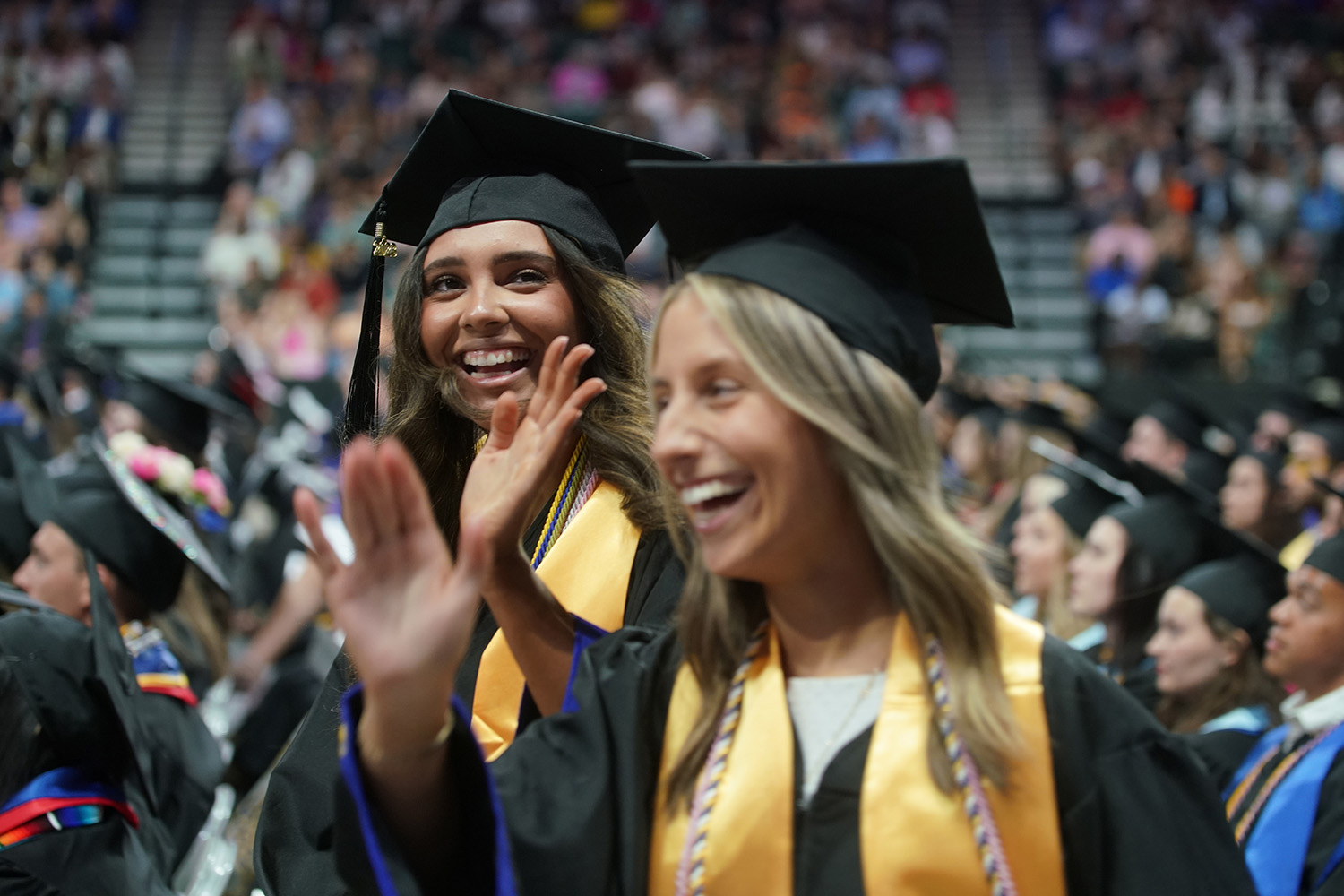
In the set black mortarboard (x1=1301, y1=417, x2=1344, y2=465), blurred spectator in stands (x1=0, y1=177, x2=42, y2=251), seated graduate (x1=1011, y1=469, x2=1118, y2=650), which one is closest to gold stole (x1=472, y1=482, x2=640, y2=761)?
seated graduate (x1=1011, y1=469, x2=1118, y2=650)

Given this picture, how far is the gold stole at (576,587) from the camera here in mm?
2238

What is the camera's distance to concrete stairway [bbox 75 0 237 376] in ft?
49.6

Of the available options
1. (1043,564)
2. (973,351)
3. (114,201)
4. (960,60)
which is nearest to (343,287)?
(114,201)

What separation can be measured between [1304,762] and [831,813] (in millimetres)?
1965

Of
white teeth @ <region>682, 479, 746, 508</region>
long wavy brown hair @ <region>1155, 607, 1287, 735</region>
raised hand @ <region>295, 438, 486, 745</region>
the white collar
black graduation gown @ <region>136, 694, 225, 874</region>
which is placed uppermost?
white teeth @ <region>682, 479, 746, 508</region>

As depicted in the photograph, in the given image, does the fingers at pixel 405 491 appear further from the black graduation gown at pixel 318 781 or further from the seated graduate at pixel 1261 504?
the seated graduate at pixel 1261 504

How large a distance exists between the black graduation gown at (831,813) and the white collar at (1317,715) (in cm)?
195

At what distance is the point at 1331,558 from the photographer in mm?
3596

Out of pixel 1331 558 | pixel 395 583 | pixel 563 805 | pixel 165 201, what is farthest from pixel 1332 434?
pixel 165 201

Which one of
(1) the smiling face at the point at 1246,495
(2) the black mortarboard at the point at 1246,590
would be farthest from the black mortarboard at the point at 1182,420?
(2) the black mortarboard at the point at 1246,590

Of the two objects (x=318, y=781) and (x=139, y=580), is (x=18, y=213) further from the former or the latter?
(x=318, y=781)

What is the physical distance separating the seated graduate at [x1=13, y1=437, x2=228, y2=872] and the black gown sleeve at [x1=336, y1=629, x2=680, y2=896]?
205cm

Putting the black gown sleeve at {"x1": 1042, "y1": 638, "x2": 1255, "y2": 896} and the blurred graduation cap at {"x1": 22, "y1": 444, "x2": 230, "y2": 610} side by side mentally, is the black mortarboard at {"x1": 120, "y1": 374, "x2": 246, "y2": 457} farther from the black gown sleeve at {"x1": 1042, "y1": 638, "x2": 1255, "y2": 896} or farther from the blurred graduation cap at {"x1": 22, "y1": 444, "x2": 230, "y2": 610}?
the black gown sleeve at {"x1": 1042, "y1": 638, "x2": 1255, "y2": 896}

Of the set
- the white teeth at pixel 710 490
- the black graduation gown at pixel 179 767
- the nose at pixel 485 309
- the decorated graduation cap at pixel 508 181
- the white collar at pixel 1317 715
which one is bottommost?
the black graduation gown at pixel 179 767
